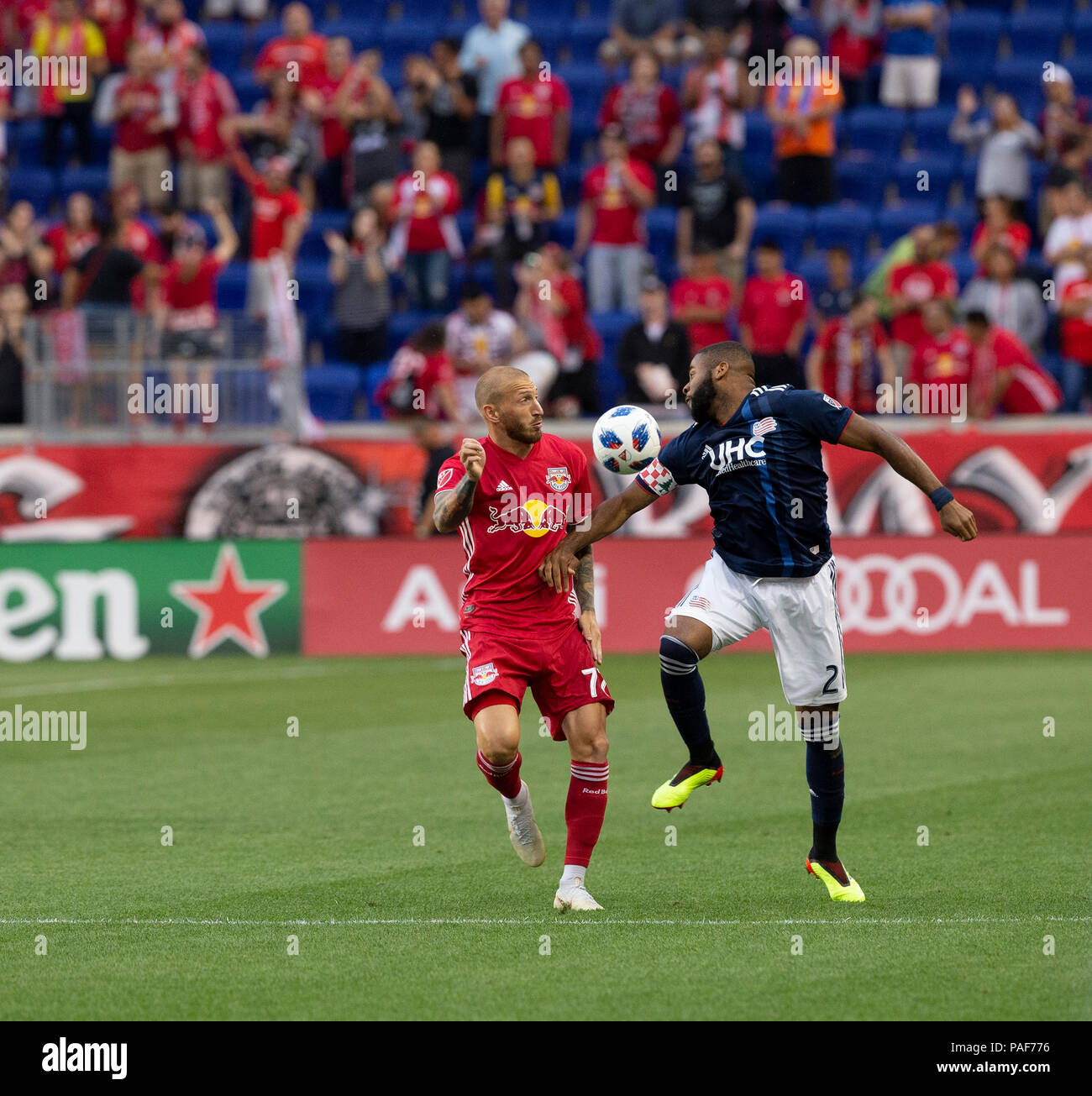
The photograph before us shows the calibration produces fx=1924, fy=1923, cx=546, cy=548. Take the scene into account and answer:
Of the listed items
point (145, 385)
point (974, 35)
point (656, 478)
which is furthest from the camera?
point (974, 35)

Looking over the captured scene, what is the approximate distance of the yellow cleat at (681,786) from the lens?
841cm

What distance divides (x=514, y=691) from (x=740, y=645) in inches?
435

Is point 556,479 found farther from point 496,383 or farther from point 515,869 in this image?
point 515,869

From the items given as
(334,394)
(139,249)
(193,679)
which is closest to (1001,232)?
(334,394)

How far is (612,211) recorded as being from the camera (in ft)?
70.3

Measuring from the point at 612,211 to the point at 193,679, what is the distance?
7.84 m

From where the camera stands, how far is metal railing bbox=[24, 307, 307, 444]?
1931 centimetres

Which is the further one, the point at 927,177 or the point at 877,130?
the point at 877,130

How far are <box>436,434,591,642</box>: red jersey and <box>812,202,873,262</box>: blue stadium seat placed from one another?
52.1 ft

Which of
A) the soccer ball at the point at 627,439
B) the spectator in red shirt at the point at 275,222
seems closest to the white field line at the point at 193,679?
the spectator in red shirt at the point at 275,222

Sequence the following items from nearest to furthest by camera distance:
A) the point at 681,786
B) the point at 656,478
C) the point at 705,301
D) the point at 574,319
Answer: the point at 656,478, the point at 681,786, the point at 705,301, the point at 574,319
